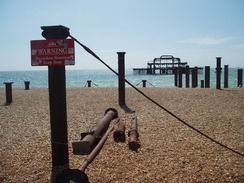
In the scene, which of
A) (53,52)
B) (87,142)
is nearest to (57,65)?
(53,52)

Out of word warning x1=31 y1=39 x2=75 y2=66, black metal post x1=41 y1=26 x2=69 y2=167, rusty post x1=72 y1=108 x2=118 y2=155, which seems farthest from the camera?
rusty post x1=72 y1=108 x2=118 y2=155

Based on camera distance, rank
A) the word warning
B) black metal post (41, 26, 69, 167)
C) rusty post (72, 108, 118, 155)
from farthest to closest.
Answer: rusty post (72, 108, 118, 155)
black metal post (41, 26, 69, 167)
the word warning

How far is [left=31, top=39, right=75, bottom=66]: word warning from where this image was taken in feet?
10.4

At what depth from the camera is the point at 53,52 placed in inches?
127

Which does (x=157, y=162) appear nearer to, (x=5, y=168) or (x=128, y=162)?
(x=128, y=162)

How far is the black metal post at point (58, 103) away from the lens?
10.8ft

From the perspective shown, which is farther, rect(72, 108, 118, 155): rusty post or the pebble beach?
rect(72, 108, 118, 155): rusty post

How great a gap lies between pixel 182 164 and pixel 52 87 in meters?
2.18

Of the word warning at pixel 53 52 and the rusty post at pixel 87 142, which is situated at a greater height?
the word warning at pixel 53 52

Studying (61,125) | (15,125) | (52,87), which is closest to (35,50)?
(52,87)

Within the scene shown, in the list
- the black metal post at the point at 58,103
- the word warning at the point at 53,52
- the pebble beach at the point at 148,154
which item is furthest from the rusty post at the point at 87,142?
the word warning at the point at 53,52

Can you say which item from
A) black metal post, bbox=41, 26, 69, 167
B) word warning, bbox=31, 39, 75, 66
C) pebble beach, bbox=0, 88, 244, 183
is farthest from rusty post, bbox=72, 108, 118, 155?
word warning, bbox=31, 39, 75, 66

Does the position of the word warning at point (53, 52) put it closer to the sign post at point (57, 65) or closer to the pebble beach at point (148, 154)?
the sign post at point (57, 65)

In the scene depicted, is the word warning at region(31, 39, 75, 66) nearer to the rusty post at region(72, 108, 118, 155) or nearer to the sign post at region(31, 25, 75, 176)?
the sign post at region(31, 25, 75, 176)
